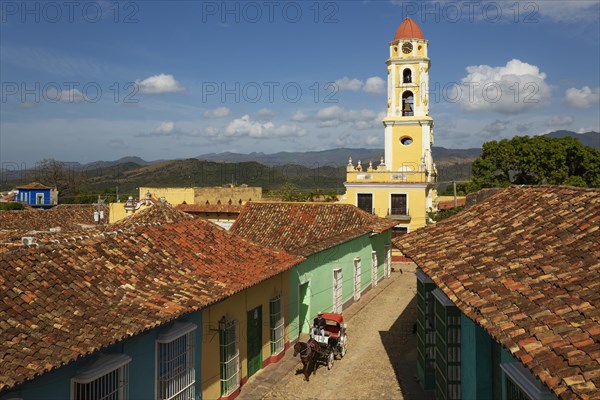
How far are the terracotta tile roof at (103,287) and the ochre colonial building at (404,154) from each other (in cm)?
1949

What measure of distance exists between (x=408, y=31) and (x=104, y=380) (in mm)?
29018

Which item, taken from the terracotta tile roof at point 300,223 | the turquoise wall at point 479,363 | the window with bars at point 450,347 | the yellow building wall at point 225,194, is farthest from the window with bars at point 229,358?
the yellow building wall at point 225,194

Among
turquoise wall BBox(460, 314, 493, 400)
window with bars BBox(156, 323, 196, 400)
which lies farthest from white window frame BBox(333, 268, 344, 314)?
turquoise wall BBox(460, 314, 493, 400)

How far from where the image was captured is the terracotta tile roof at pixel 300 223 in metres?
A: 17.7

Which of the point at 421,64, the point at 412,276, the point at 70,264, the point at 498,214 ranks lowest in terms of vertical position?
the point at 412,276

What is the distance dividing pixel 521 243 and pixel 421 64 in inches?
1010

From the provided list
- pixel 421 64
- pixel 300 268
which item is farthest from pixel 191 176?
pixel 300 268

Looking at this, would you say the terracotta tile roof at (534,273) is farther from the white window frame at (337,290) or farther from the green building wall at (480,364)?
the white window frame at (337,290)

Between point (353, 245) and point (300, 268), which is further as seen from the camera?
point (353, 245)

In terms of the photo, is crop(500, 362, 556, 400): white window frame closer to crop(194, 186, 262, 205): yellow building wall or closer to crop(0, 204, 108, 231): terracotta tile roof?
crop(0, 204, 108, 231): terracotta tile roof

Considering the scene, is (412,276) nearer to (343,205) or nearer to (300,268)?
(343,205)

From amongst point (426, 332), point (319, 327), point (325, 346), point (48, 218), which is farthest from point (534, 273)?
point (48, 218)

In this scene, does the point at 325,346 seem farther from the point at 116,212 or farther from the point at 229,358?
the point at 116,212

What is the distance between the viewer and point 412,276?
76.2 ft
